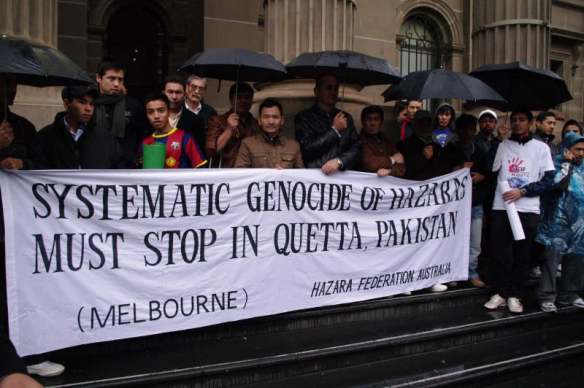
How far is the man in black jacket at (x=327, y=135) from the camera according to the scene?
570 centimetres

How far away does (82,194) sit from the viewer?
14.1ft

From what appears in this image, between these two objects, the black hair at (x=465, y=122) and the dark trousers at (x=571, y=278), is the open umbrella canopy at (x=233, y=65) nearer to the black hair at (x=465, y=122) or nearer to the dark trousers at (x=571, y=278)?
the black hair at (x=465, y=122)

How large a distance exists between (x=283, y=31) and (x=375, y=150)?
2594mm

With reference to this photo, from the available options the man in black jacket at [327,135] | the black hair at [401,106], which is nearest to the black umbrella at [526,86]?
the black hair at [401,106]

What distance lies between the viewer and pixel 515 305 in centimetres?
616

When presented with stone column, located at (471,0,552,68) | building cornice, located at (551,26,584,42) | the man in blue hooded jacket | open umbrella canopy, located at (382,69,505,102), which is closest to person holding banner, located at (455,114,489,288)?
the man in blue hooded jacket

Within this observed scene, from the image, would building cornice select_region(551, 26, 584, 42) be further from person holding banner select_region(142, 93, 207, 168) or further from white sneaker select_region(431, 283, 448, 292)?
person holding banner select_region(142, 93, 207, 168)

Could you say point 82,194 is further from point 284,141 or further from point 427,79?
point 427,79

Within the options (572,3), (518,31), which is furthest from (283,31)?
(572,3)

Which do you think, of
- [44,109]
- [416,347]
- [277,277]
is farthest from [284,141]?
[44,109]

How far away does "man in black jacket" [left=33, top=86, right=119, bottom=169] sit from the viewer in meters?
4.51

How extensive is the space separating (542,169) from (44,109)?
5.61 meters

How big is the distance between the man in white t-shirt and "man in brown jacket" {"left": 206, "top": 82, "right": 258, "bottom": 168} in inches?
106

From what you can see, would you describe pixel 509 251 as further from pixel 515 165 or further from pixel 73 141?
pixel 73 141
